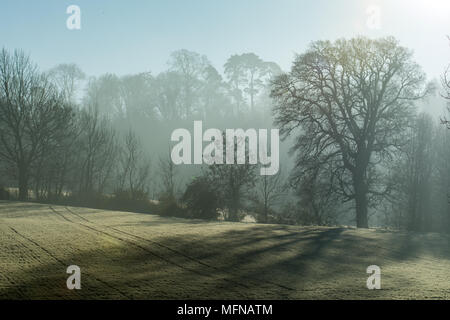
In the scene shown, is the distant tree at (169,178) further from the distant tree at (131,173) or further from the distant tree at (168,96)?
the distant tree at (168,96)

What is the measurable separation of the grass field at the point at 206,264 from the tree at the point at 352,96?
9.35 m

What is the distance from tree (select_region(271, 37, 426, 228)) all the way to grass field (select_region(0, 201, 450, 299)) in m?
9.35

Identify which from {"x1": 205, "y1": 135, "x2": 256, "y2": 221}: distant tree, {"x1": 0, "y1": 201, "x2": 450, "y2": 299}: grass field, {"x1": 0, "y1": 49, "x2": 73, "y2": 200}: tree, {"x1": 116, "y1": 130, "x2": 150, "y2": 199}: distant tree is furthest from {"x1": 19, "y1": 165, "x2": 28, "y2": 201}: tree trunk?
{"x1": 0, "y1": 201, "x2": 450, "y2": 299}: grass field

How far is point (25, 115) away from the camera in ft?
124

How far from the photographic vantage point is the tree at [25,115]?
37188mm

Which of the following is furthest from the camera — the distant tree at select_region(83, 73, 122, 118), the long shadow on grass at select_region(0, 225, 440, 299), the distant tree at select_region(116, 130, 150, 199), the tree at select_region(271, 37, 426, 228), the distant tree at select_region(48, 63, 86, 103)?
the distant tree at select_region(83, 73, 122, 118)

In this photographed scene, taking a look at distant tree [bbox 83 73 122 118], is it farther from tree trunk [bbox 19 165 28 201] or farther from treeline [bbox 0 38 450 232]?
tree trunk [bbox 19 165 28 201]

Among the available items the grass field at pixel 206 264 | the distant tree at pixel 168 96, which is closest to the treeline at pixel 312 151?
the grass field at pixel 206 264

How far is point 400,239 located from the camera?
19.7 m

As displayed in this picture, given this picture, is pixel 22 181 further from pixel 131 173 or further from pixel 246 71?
pixel 246 71

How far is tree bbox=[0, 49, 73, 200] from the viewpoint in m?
37.2

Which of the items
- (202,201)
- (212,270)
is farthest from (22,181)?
(212,270)
